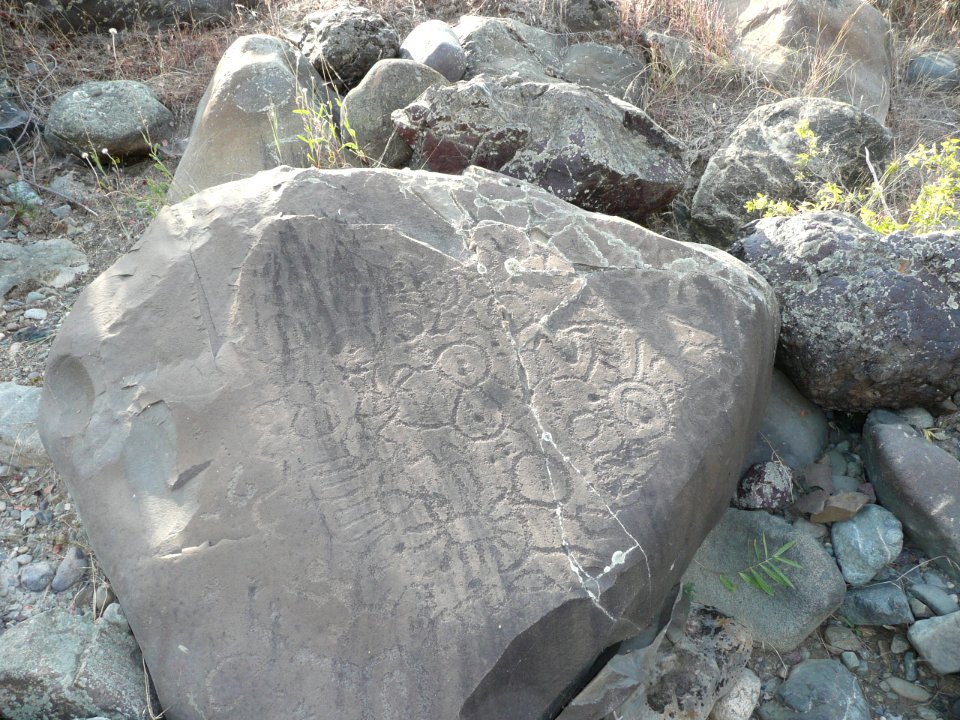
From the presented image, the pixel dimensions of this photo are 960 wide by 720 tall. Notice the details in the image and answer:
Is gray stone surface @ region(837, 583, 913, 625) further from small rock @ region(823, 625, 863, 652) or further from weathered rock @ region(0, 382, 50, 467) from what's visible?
weathered rock @ region(0, 382, 50, 467)

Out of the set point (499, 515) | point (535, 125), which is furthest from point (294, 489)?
point (535, 125)

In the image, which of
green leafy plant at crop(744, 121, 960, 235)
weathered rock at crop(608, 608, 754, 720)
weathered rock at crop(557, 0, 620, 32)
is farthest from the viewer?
weathered rock at crop(557, 0, 620, 32)

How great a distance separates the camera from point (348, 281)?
2.17m

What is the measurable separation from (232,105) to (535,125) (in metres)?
1.31

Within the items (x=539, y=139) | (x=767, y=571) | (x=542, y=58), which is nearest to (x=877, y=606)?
(x=767, y=571)

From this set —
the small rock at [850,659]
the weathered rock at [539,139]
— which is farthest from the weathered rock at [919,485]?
the weathered rock at [539,139]

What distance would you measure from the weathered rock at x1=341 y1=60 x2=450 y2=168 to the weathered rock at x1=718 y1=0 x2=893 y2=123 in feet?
7.11

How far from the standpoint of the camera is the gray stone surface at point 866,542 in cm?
252

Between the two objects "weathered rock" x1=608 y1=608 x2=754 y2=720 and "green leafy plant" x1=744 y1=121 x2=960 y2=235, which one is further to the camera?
"green leafy plant" x1=744 y1=121 x2=960 y2=235

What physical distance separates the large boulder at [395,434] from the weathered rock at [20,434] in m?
0.51

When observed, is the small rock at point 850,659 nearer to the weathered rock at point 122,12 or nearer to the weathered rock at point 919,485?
the weathered rock at point 919,485

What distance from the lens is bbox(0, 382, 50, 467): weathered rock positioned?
8.69 feet

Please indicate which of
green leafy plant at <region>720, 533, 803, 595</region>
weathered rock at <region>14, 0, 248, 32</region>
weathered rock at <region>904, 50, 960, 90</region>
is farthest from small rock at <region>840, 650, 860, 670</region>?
weathered rock at <region>14, 0, 248, 32</region>

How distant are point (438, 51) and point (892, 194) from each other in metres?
2.20
